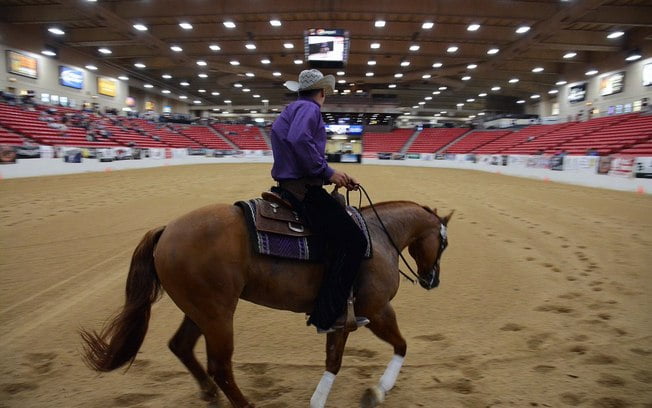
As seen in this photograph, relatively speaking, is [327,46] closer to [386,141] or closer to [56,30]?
[56,30]

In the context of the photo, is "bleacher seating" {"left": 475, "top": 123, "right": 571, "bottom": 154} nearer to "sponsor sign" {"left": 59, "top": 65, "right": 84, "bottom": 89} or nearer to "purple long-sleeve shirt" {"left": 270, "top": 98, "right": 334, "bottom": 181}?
"purple long-sleeve shirt" {"left": 270, "top": 98, "right": 334, "bottom": 181}

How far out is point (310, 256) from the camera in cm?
234

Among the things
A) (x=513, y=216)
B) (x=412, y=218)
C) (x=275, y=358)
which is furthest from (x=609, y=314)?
(x=513, y=216)

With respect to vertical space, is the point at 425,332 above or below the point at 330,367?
below

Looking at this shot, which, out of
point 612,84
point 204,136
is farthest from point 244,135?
point 612,84

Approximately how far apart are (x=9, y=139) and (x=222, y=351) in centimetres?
1898

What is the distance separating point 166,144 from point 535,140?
30718 millimetres

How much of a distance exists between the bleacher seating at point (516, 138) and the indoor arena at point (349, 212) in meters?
0.39

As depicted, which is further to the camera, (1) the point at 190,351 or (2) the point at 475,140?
(2) the point at 475,140

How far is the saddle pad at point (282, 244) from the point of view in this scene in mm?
2225

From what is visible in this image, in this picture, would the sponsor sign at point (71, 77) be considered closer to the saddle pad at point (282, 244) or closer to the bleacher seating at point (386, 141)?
the bleacher seating at point (386, 141)

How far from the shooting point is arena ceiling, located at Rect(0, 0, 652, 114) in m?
18.1

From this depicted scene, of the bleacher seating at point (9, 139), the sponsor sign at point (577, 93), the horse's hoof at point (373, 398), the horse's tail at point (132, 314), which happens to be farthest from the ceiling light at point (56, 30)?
the sponsor sign at point (577, 93)

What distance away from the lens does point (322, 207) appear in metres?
2.35
